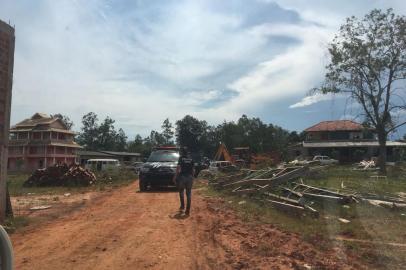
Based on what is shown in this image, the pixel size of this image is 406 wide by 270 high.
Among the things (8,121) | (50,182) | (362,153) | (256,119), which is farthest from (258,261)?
(256,119)

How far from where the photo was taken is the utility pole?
10.5 m

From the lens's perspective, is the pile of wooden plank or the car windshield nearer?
the pile of wooden plank

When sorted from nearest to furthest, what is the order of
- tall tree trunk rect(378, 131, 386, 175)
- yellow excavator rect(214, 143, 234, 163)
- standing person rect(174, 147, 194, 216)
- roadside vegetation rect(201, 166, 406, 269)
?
1. roadside vegetation rect(201, 166, 406, 269)
2. standing person rect(174, 147, 194, 216)
3. tall tree trunk rect(378, 131, 386, 175)
4. yellow excavator rect(214, 143, 234, 163)

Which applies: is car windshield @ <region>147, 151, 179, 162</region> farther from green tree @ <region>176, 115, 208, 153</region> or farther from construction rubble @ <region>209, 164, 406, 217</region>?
green tree @ <region>176, 115, 208, 153</region>

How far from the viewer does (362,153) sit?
63500mm

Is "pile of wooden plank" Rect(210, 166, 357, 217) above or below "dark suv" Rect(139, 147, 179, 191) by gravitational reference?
below

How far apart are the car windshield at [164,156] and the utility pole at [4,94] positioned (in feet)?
32.4

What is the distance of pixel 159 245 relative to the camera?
7871 mm

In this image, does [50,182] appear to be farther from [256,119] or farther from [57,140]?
[256,119]

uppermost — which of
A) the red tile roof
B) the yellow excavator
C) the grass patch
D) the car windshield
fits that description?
the red tile roof

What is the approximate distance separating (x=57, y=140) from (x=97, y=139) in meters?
45.9

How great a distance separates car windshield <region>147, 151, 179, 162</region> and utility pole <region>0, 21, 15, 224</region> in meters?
9.88

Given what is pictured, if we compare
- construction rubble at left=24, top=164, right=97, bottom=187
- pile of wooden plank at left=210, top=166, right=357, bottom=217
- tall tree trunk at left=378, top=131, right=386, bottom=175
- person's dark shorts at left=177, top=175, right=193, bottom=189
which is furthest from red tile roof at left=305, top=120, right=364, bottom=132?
person's dark shorts at left=177, top=175, right=193, bottom=189

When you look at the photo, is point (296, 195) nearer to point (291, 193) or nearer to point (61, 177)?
point (291, 193)
